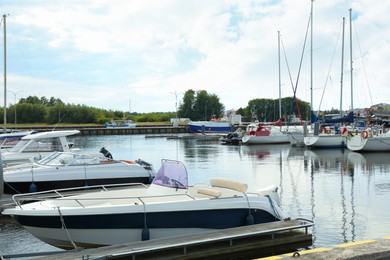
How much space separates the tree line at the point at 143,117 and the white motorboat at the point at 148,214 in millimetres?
113456

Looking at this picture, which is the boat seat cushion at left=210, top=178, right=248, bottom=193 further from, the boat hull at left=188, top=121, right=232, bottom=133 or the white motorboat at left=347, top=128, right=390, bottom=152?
the boat hull at left=188, top=121, right=232, bottom=133

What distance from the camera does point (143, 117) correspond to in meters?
166

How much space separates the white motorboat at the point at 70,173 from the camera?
51.7ft

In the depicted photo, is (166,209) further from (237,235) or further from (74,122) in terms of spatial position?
(74,122)

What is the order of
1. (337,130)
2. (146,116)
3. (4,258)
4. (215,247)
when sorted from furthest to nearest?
1. (146,116)
2. (337,130)
3. (215,247)
4. (4,258)

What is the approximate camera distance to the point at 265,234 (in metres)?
9.89

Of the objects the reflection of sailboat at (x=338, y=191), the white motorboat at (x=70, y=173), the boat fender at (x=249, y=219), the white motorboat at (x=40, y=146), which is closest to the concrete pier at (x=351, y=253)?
the boat fender at (x=249, y=219)

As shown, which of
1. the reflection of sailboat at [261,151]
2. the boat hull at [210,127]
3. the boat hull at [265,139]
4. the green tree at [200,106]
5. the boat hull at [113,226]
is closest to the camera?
the boat hull at [113,226]

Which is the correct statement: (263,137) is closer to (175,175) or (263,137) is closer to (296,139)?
(296,139)

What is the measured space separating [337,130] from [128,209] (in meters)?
48.9

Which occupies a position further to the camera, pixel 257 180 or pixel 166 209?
pixel 257 180

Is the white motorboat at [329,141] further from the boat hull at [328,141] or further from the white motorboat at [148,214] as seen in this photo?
the white motorboat at [148,214]

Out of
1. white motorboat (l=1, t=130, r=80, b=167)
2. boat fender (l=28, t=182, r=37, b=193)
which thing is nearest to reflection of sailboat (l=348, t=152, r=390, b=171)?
white motorboat (l=1, t=130, r=80, b=167)

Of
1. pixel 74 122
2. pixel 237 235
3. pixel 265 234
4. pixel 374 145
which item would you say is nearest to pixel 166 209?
pixel 237 235
